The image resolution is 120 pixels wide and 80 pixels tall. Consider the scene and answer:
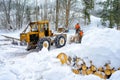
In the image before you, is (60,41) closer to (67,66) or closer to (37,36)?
(37,36)

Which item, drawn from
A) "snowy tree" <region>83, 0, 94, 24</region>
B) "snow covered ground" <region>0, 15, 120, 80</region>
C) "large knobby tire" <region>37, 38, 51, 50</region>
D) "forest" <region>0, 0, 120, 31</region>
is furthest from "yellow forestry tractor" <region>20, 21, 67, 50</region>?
"snowy tree" <region>83, 0, 94, 24</region>

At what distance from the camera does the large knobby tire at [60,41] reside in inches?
682

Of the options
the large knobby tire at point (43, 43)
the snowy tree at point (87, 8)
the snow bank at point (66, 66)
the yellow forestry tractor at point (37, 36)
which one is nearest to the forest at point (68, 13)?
the snowy tree at point (87, 8)

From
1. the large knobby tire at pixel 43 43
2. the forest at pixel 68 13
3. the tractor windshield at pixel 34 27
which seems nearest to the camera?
the large knobby tire at pixel 43 43

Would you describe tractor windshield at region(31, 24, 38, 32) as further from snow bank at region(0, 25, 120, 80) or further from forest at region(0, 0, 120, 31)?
forest at region(0, 0, 120, 31)

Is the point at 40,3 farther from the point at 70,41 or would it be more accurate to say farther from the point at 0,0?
the point at 70,41

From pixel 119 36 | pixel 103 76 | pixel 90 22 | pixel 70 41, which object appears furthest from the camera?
pixel 90 22

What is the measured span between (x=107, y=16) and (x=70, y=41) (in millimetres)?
20090

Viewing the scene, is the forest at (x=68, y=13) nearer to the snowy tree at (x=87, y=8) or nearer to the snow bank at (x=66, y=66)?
the snowy tree at (x=87, y=8)

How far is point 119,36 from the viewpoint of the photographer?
42.5 feet

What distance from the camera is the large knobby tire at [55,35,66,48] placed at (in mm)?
17328

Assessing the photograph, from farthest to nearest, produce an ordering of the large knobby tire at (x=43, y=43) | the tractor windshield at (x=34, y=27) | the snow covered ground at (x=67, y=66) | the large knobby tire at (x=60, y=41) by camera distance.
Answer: the tractor windshield at (x=34, y=27) → the large knobby tire at (x=60, y=41) → the large knobby tire at (x=43, y=43) → the snow covered ground at (x=67, y=66)

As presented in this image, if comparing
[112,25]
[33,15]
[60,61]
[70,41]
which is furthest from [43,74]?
[33,15]

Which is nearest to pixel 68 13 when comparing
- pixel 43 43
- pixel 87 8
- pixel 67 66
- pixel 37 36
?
pixel 87 8
